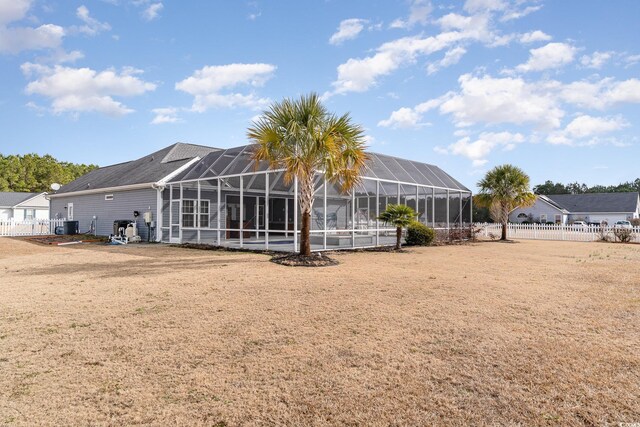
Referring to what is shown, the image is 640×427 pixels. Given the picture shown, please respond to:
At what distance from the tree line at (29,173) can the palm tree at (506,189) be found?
175 ft

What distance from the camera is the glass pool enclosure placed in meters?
16.4

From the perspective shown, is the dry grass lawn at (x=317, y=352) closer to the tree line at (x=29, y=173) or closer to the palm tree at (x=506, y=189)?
the palm tree at (x=506, y=189)

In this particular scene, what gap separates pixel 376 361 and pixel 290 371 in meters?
0.87

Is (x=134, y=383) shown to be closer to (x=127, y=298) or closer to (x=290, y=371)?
(x=290, y=371)

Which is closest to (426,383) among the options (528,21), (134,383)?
(134,383)

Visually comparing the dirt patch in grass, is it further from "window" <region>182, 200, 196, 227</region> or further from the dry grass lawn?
"window" <region>182, 200, 196, 227</region>

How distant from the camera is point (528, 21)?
43.0 feet

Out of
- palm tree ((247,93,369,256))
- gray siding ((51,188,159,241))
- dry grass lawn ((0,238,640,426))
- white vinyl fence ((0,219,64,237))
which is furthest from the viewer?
white vinyl fence ((0,219,64,237))

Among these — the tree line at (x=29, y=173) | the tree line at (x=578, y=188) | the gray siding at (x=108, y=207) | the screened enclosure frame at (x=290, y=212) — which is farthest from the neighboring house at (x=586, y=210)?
the tree line at (x=29, y=173)

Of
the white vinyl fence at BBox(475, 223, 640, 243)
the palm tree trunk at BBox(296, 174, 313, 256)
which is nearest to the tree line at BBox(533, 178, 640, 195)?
the white vinyl fence at BBox(475, 223, 640, 243)

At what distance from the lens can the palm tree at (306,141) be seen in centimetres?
1145

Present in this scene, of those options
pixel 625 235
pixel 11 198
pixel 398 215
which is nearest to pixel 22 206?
Result: pixel 11 198

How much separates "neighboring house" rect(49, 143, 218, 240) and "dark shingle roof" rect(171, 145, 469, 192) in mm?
1663

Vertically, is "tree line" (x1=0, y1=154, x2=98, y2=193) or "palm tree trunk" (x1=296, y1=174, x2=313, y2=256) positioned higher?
"tree line" (x1=0, y1=154, x2=98, y2=193)
